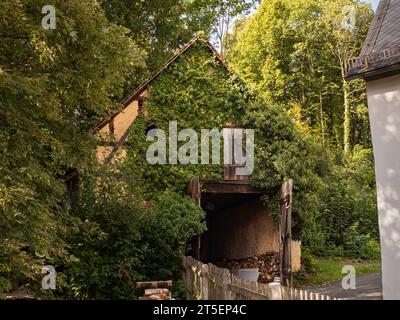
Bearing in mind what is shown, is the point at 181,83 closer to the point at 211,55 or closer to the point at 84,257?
the point at 211,55

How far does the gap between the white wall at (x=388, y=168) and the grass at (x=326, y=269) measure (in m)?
8.13

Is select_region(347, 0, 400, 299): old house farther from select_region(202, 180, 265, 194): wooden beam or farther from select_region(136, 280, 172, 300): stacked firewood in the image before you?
select_region(202, 180, 265, 194): wooden beam

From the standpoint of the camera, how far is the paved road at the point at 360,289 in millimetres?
12816

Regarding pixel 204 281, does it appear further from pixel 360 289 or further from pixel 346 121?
pixel 346 121

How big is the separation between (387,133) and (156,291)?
5.63m

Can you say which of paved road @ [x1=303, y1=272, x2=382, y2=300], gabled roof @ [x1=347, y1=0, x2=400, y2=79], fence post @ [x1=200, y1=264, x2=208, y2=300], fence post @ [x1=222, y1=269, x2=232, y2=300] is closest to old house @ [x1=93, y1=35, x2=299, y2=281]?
paved road @ [x1=303, y1=272, x2=382, y2=300]

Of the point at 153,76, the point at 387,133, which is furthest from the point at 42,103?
the point at 153,76

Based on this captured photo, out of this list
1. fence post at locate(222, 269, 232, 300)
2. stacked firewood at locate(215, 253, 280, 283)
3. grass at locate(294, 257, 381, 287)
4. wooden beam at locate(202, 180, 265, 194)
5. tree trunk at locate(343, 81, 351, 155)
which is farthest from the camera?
tree trunk at locate(343, 81, 351, 155)

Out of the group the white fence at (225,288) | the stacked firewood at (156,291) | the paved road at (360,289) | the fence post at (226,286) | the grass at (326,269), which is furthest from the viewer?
the grass at (326,269)

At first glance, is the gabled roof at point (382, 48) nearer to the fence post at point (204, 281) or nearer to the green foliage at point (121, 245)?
the fence post at point (204, 281)

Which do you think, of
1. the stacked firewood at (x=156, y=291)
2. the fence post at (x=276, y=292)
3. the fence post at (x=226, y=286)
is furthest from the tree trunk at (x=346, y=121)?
the fence post at (x=276, y=292)

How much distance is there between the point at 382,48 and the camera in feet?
29.3

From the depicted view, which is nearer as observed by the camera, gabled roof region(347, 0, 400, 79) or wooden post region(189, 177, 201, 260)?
gabled roof region(347, 0, 400, 79)

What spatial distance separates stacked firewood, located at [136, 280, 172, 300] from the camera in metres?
10.4
